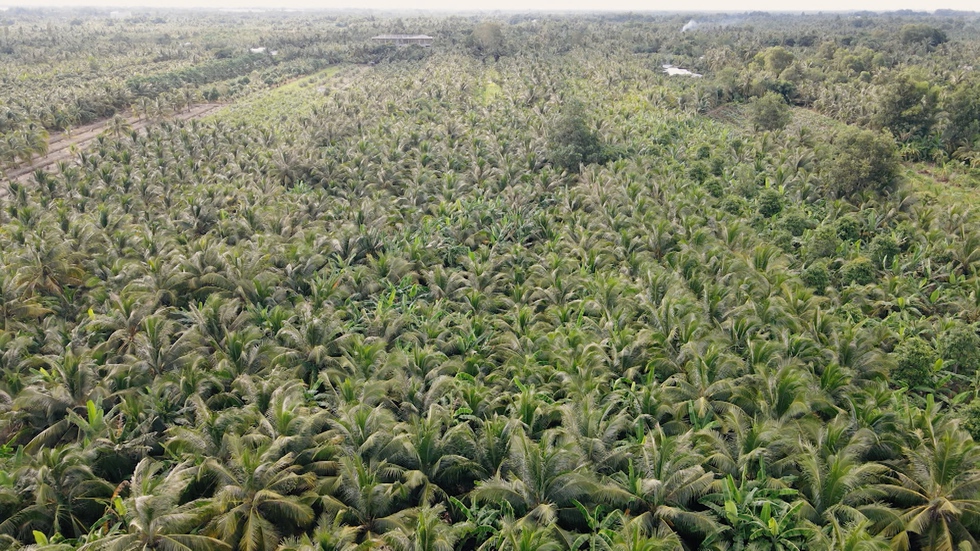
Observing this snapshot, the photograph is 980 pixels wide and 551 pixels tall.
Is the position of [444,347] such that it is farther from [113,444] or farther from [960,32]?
[960,32]

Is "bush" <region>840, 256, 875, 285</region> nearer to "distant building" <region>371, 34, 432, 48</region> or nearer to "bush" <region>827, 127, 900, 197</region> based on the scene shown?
"bush" <region>827, 127, 900, 197</region>

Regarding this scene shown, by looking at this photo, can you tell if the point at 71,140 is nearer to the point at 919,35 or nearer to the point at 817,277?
the point at 817,277

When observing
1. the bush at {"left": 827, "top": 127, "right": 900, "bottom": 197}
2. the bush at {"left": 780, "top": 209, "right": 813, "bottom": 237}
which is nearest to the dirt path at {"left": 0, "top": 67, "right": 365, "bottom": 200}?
the bush at {"left": 780, "top": 209, "right": 813, "bottom": 237}

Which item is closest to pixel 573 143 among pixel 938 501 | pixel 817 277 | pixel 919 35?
pixel 817 277

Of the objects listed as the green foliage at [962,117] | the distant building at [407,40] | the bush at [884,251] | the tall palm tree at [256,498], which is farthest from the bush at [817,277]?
the distant building at [407,40]

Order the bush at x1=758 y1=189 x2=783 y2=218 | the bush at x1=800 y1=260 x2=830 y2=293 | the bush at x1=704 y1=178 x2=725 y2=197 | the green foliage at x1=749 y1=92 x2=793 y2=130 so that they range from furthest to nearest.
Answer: the green foliage at x1=749 y1=92 x2=793 y2=130
the bush at x1=704 y1=178 x2=725 y2=197
the bush at x1=758 y1=189 x2=783 y2=218
the bush at x1=800 y1=260 x2=830 y2=293

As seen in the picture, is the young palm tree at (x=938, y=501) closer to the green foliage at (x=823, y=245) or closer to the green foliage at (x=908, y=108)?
the green foliage at (x=823, y=245)
